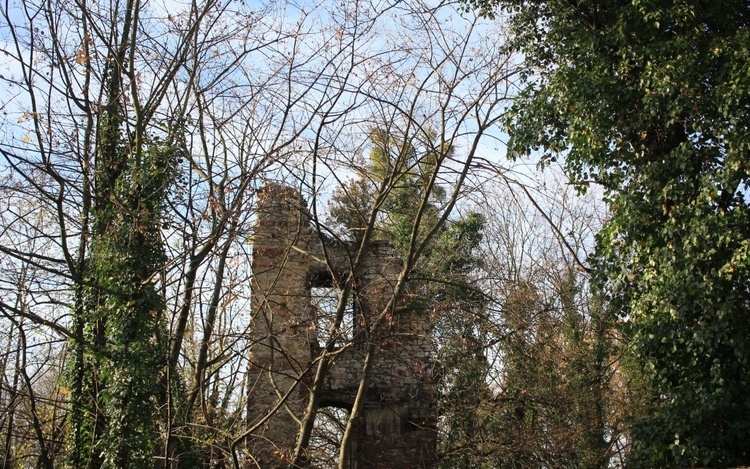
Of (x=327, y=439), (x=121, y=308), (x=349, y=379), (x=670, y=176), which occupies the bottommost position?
(x=327, y=439)

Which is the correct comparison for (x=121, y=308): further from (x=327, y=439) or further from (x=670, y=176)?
(x=670, y=176)

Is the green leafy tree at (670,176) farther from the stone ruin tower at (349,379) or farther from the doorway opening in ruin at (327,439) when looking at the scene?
the doorway opening in ruin at (327,439)

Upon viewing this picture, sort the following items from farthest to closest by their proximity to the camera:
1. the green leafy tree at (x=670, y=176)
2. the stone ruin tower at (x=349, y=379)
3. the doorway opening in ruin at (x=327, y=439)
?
1. the stone ruin tower at (x=349, y=379)
2. the doorway opening in ruin at (x=327, y=439)
3. the green leafy tree at (x=670, y=176)

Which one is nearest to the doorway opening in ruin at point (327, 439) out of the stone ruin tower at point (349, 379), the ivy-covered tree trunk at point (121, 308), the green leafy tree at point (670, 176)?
the stone ruin tower at point (349, 379)

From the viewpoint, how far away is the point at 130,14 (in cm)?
806

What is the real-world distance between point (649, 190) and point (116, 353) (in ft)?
19.3

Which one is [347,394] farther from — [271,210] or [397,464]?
[271,210]

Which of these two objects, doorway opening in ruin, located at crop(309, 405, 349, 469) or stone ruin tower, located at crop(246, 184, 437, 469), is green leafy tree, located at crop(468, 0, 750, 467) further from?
doorway opening in ruin, located at crop(309, 405, 349, 469)

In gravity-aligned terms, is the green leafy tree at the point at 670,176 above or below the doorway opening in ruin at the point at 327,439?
above

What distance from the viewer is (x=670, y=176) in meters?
7.76

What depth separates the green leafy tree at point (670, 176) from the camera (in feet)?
23.6

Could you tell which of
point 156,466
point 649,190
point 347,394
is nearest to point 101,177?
point 156,466

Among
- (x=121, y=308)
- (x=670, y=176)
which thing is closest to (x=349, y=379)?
(x=121, y=308)

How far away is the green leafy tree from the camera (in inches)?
283
